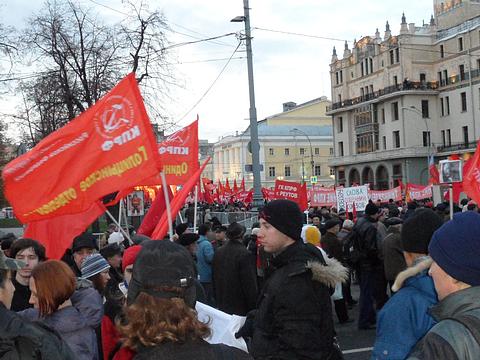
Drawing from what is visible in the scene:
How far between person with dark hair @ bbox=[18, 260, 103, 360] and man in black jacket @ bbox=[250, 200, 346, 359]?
1.07m

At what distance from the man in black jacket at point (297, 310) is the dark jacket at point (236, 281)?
403 cm

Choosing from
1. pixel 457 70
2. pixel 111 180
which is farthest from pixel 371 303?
pixel 457 70

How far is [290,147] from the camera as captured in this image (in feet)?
343

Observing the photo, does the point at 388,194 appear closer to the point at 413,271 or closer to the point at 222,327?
the point at 413,271

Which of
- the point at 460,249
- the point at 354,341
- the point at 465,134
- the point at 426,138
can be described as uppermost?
the point at 426,138

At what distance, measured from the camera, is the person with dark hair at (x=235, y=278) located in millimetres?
7562

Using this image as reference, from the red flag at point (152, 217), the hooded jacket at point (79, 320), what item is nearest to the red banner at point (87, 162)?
the hooded jacket at point (79, 320)

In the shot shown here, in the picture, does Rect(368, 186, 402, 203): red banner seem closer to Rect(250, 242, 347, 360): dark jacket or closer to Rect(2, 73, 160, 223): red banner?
Rect(2, 73, 160, 223): red banner

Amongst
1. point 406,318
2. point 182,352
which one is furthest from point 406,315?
point 182,352

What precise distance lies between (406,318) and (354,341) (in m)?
5.69

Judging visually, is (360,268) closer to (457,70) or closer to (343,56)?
(457,70)

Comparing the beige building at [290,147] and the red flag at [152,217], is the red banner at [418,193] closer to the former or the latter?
the red flag at [152,217]

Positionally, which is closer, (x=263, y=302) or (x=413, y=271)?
(x=413, y=271)

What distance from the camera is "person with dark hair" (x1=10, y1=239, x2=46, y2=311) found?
5033 mm
